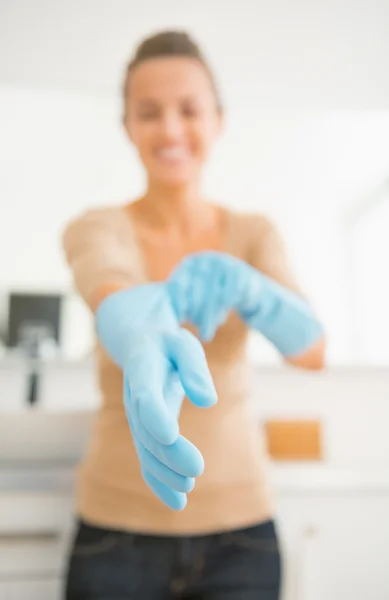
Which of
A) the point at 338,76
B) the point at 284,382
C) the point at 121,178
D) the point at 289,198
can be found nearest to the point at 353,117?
Result: the point at 338,76

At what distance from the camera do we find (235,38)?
110cm

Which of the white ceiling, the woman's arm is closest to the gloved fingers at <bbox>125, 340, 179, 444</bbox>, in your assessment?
the woman's arm

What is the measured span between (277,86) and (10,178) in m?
0.73

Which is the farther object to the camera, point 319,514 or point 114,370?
point 319,514

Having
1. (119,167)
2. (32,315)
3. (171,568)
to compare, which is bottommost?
(32,315)

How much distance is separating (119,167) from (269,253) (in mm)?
1038

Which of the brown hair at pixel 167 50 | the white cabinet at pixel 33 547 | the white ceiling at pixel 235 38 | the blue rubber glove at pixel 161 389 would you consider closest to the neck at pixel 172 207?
the brown hair at pixel 167 50

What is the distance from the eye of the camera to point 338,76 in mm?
1104

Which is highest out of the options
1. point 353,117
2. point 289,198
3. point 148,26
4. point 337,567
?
point 148,26

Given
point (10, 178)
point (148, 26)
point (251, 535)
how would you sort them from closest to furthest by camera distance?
point (251, 535) < point (148, 26) < point (10, 178)

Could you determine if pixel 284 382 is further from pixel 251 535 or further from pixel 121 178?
pixel 121 178

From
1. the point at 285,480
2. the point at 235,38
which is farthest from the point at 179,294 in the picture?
the point at 235,38

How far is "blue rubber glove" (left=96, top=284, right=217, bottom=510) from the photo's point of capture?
206 millimetres

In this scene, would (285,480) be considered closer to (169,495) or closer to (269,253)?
(269,253)
